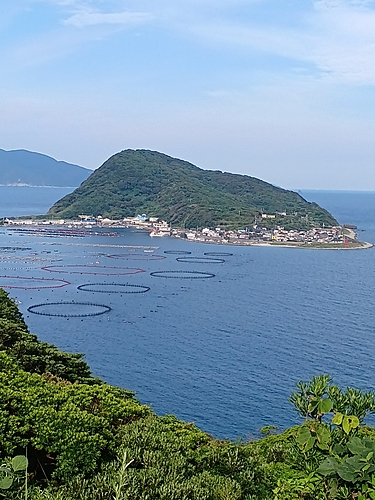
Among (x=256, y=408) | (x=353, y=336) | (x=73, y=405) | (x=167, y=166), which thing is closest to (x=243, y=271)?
(x=353, y=336)

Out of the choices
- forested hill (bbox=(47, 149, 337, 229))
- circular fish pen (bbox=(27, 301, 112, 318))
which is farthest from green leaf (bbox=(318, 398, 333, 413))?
forested hill (bbox=(47, 149, 337, 229))

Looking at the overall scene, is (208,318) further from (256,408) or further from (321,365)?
(256,408)

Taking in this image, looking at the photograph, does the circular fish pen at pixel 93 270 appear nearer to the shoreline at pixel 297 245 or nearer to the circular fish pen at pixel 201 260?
the circular fish pen at pixel 201 260

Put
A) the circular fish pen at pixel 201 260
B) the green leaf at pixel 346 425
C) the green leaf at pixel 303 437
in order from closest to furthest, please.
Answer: the green leaf at pixel 346 425 < the green leaf at pixel 303 437 < the circular fish pen at pixel 201 260

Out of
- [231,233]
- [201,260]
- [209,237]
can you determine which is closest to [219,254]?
[201,260]

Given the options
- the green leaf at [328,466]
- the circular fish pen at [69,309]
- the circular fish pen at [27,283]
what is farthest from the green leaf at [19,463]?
the circular fish pen at [27,283]

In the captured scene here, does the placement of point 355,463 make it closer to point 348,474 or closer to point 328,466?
point 348,474

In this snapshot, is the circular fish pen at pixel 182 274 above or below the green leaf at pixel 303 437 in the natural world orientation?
below
